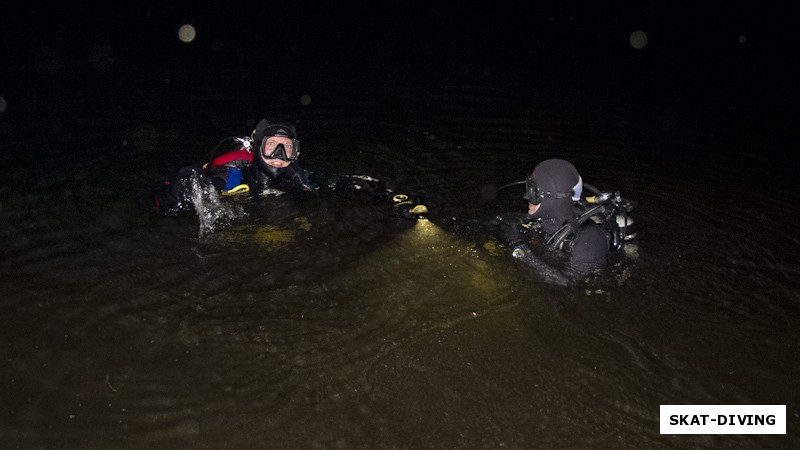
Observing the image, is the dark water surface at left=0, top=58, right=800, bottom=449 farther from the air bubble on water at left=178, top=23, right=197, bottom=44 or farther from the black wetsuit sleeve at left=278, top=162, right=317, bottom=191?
the air bubble on water at left=178, top=23, right=197, bottom=44

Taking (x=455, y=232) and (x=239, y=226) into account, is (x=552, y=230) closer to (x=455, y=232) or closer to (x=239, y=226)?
(x=455, y=232)

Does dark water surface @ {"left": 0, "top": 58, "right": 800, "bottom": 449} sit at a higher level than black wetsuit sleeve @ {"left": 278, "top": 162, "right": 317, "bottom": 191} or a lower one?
lower

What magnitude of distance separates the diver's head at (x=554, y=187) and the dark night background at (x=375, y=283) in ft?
2.42

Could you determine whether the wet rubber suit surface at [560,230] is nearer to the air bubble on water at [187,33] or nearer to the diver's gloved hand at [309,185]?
the diver's gloved hand at [309,185]

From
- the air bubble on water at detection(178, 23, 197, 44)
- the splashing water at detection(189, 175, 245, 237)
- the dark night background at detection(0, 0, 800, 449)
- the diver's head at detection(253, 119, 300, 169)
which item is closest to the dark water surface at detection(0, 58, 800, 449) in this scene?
the dark night background at detection(0, 0, 800, 449)

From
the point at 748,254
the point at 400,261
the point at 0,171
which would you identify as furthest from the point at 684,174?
the point at 0,171

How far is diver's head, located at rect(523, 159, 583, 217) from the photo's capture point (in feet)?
19.6

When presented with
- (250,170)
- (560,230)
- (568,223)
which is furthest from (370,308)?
(250,170)

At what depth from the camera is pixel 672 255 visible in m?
6.71

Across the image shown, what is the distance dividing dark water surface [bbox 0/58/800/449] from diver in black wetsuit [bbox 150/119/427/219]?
0.83 ft

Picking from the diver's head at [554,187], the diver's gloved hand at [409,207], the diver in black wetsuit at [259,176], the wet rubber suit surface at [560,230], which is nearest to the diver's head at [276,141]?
the diver in black wetsuit at [259,176]

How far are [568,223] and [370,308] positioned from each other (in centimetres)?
212

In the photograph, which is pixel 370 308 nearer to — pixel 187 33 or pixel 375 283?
pixel 375 283

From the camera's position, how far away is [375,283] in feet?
19.6
